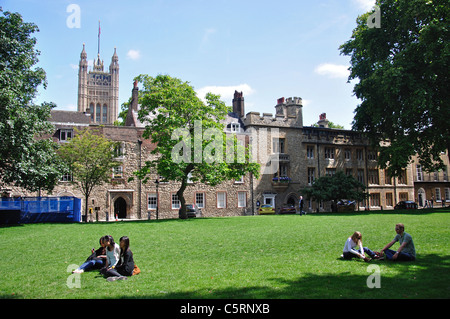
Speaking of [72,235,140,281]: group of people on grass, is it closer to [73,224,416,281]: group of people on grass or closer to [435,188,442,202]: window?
[73,224,416,281]: group of people on grass

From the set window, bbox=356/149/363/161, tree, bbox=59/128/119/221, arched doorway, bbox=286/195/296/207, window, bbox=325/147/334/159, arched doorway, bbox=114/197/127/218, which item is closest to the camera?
tree, bbox=59/128/119/221

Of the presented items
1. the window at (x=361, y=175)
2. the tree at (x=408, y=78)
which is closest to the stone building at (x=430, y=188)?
the window at (x=361, y=175)

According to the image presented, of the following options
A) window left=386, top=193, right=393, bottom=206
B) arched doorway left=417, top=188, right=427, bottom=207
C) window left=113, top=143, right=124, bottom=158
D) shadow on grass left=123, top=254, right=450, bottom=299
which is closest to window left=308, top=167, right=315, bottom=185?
window left=386, top=193, right=393, bottom=206

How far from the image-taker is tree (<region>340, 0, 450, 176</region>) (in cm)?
2958

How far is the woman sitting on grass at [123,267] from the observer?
344 inches

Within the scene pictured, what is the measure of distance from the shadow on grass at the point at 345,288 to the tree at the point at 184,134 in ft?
69.7

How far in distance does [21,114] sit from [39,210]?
9.03m

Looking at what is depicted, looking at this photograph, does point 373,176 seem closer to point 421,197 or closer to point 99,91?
point 421,197

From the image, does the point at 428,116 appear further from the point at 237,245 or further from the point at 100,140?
the point at 100,140

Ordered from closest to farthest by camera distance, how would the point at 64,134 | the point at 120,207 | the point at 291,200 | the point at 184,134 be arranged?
the point at 184,134 → the point at 64,134 → the point at 120,207 → the point at 291,200

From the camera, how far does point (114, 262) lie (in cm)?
934

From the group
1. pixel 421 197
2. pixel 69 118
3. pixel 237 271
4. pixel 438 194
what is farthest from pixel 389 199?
pixel 237 271

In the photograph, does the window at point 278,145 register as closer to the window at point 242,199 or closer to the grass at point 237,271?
the window at point 242,199

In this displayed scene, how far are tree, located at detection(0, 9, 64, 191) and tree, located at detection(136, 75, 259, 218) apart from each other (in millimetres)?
7174
